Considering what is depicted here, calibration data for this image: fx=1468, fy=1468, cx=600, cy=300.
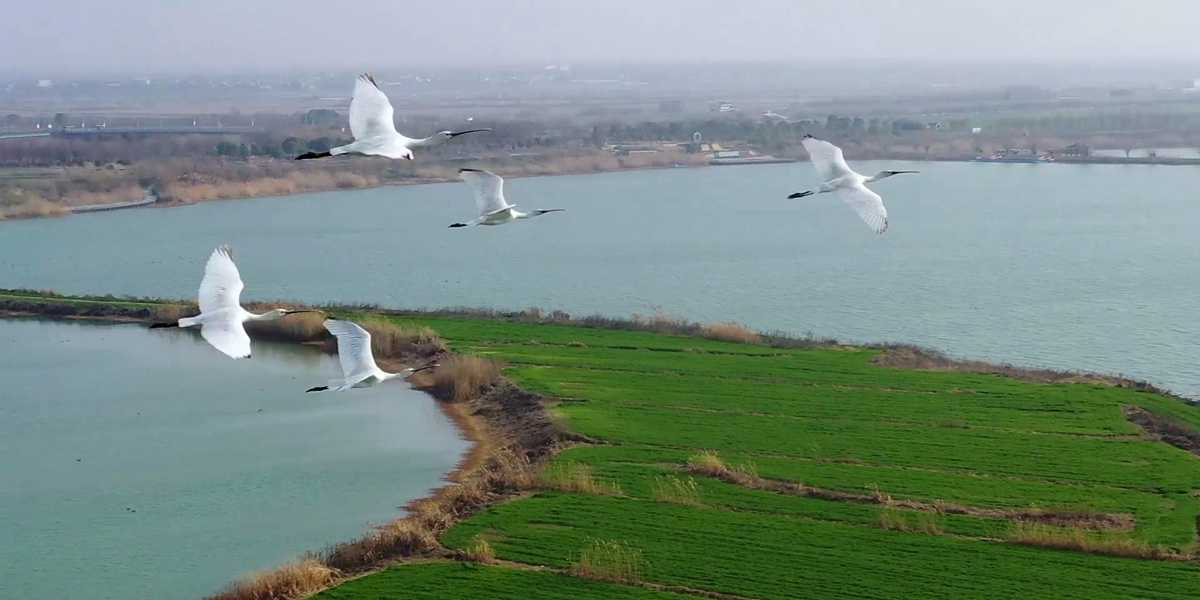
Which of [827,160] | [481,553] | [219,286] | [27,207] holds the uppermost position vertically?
[827,160]

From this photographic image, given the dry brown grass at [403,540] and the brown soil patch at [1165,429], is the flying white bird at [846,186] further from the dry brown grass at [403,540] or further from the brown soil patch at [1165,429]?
the brown soil patch at [1165,429]

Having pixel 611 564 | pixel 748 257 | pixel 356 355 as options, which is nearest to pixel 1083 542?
pixel 611 564

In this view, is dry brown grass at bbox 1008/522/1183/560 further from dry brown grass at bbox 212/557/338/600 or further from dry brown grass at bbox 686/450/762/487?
dry brown grass at bbox 212/557/338/600

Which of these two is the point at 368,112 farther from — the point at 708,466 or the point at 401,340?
the point at 401,340

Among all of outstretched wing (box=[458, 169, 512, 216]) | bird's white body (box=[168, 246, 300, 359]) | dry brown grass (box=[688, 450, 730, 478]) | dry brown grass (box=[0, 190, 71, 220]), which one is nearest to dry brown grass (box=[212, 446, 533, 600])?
dry brown grass (box=[688, 450, 730, 478])

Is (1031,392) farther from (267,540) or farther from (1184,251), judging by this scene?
(1184,251)

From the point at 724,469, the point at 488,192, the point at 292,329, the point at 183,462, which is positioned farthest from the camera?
the point at 292,329
